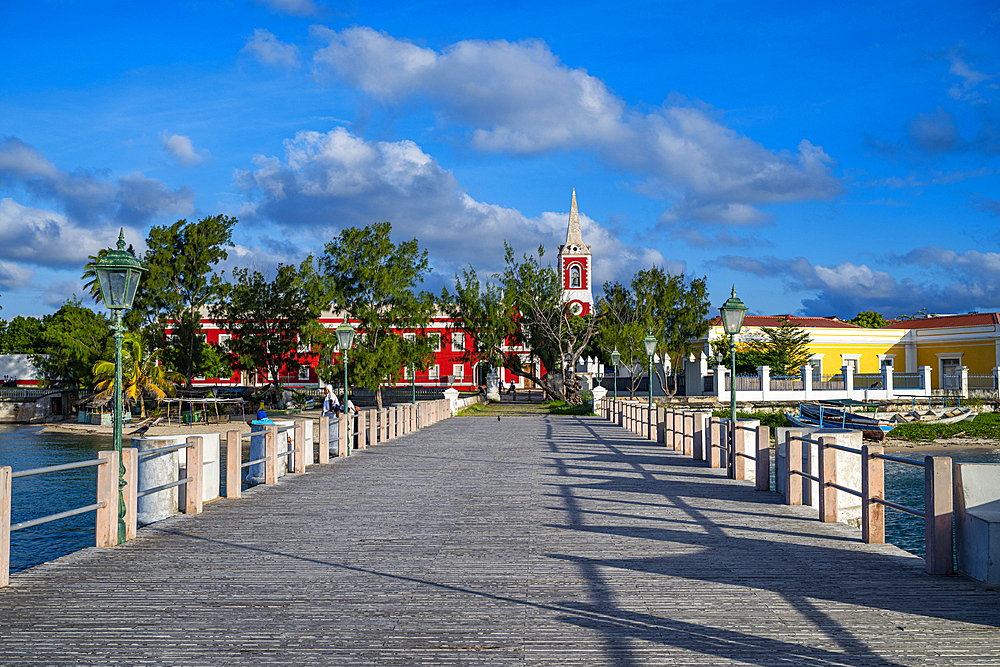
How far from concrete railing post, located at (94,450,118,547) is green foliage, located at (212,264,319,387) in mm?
48746

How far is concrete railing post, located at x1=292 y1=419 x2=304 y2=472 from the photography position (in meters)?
14.5

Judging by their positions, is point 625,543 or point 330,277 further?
point 330,277

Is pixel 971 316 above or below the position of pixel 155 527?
above

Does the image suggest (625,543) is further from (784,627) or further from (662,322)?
(662,322)

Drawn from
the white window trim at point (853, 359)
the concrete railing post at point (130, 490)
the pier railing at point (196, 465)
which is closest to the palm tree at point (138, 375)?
the pier railing at point (196, 465)

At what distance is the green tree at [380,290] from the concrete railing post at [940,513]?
143 ft

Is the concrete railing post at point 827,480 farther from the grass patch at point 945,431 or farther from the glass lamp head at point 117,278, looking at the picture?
the grass patch at point 945,431

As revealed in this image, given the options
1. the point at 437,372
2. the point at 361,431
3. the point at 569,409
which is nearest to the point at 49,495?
the point at 361,431

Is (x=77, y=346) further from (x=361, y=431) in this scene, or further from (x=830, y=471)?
(x=830, y=471)

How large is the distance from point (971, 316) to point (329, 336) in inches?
1861

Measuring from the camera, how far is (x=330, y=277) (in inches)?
2044

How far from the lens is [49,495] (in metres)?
23.7

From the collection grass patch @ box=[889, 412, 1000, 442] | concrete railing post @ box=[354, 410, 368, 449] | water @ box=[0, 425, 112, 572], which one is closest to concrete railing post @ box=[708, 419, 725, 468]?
concrete railing post @ box=[354, 410, 368, 449]

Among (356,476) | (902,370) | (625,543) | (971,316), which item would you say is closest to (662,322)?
(902,370)
